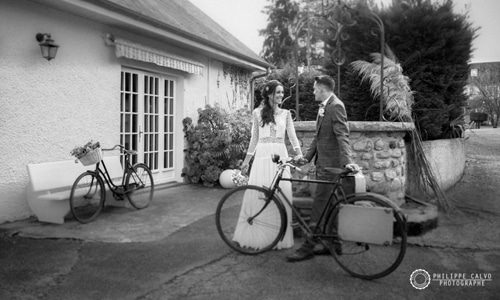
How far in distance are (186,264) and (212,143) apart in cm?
481

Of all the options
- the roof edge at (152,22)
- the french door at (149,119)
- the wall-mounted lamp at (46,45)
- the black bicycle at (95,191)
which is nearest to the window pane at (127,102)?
the french door at (149,119)

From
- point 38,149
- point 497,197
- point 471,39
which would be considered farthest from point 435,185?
point 38,149

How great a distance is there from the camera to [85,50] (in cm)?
661

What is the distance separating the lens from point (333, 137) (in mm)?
4270

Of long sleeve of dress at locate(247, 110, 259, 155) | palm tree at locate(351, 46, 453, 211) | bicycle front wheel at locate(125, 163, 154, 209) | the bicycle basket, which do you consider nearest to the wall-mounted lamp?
the bicycle basket

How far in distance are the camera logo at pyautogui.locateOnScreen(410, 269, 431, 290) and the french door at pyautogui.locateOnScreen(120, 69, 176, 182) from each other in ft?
17.8

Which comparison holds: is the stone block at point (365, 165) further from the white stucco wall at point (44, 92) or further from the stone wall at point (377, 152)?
the white stucco wall at point (44, 92)

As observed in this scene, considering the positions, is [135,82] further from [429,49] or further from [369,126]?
[429,49]

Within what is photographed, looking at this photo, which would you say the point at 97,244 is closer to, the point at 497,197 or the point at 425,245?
the point at 425,245

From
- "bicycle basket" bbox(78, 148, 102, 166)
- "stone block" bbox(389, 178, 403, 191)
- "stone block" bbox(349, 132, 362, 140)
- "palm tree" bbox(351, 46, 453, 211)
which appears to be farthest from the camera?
"palm tree" bbox(351, 46, 453, 211)

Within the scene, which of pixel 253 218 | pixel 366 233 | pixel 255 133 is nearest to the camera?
pixel 366 233

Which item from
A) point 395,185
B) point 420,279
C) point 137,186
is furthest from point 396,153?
point 137,186

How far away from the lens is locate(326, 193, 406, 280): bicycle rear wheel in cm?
351

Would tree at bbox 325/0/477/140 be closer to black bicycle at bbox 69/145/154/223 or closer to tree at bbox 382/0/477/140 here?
tree at bbox 382/0/477/140
